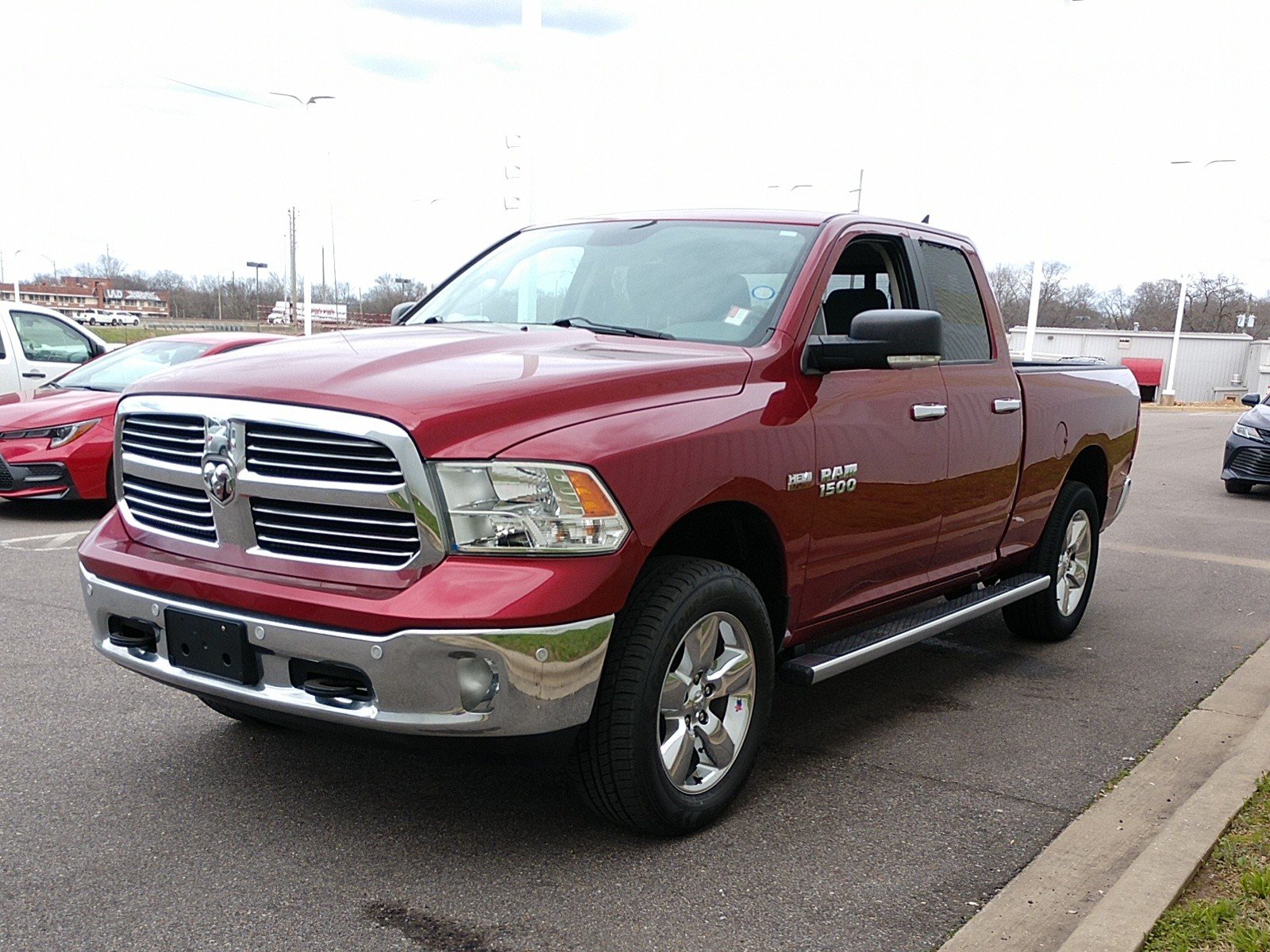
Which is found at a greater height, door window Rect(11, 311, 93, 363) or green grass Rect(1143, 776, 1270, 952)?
door window Rect(11, 311, 93, 363)

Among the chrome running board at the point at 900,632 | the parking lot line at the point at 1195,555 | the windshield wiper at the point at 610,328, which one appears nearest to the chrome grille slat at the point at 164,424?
the windshield wiper at the point at 610,328

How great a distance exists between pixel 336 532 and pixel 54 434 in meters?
7.73

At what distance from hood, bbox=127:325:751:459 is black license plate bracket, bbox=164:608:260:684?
2.06 feet

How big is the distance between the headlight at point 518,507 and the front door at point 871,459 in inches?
43.2

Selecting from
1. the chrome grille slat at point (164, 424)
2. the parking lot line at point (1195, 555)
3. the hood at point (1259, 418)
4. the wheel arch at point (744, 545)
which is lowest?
the parking lot line at point (1195, 555)

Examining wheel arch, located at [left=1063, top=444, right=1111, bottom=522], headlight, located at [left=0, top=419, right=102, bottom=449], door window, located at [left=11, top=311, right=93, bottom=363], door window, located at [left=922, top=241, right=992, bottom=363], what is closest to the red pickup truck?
door window, located at [left=922, top=241, right=992, bottom=363]

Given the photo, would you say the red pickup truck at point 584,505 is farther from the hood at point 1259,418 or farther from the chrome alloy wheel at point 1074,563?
the hood at point 1259,418

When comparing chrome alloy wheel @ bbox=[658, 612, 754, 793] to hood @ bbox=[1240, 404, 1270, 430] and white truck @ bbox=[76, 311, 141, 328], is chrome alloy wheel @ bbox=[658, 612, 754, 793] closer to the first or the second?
hood @ bbox=[1240, 404, 1270, 430]

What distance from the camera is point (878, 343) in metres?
4.08

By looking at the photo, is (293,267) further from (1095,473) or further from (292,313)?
(1095,473)

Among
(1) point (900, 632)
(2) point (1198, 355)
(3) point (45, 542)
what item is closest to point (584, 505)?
(1) point (900, 632)

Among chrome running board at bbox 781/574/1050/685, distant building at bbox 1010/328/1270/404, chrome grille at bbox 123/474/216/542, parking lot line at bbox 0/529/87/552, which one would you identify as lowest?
distant building at bbox 1010/328/1270/404

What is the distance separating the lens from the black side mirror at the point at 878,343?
4.09 metres

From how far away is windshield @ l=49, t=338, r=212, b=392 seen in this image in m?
11.0
